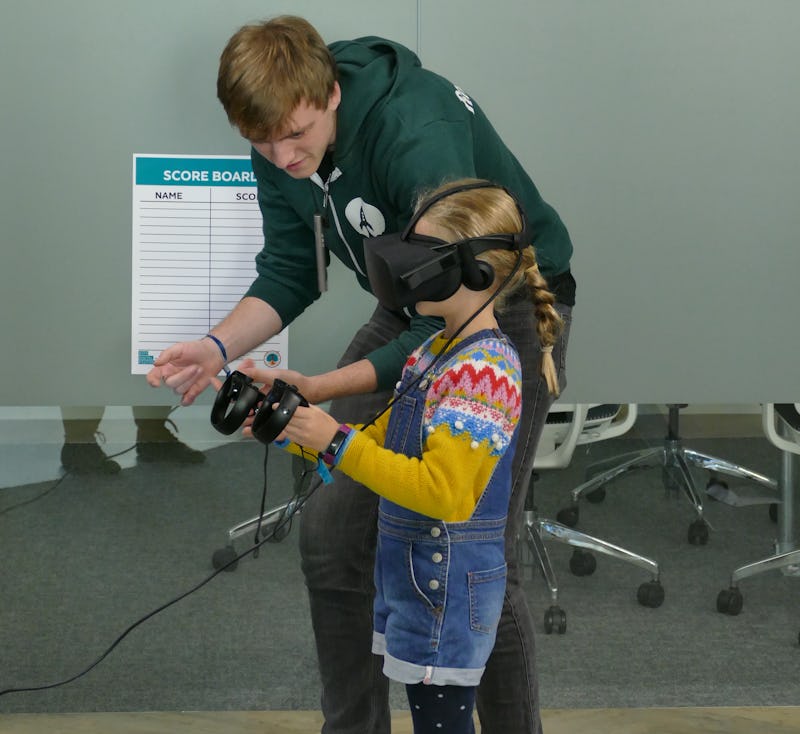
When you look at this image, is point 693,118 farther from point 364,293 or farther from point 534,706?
point 534,706

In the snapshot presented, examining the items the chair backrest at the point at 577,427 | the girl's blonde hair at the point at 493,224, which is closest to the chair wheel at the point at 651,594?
the chair backrest at the point at 577,427

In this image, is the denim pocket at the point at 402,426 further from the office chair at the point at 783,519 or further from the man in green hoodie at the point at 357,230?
the office chair at the point at 783,519

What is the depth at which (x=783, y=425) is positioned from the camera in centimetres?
277

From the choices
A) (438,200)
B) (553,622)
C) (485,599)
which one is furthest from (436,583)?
(553,622)

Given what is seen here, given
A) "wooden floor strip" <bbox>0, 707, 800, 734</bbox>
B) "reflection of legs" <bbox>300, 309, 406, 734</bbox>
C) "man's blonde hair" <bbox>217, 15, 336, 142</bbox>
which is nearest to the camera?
"man's blonde hair" <bbox>217, 15, 336, 142</bbox>

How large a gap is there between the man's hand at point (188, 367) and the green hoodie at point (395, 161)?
293mm

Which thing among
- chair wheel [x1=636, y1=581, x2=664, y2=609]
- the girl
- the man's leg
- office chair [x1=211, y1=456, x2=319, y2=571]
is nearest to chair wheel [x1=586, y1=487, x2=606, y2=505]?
chair wheel [x1=636, y1=581, x2=664, y2=609]

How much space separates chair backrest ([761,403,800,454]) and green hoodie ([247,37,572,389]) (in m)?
1.01

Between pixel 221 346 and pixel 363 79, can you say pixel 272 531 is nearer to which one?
pixel 221 346

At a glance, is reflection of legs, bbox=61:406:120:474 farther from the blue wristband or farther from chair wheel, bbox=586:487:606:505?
chair wheel, bbox=586:487:606:505

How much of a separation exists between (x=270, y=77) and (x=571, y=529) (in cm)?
164

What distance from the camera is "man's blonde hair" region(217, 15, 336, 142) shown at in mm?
1679

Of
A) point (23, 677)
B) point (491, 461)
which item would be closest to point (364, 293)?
point (491, 461)

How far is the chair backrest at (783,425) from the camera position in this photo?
2714mm
